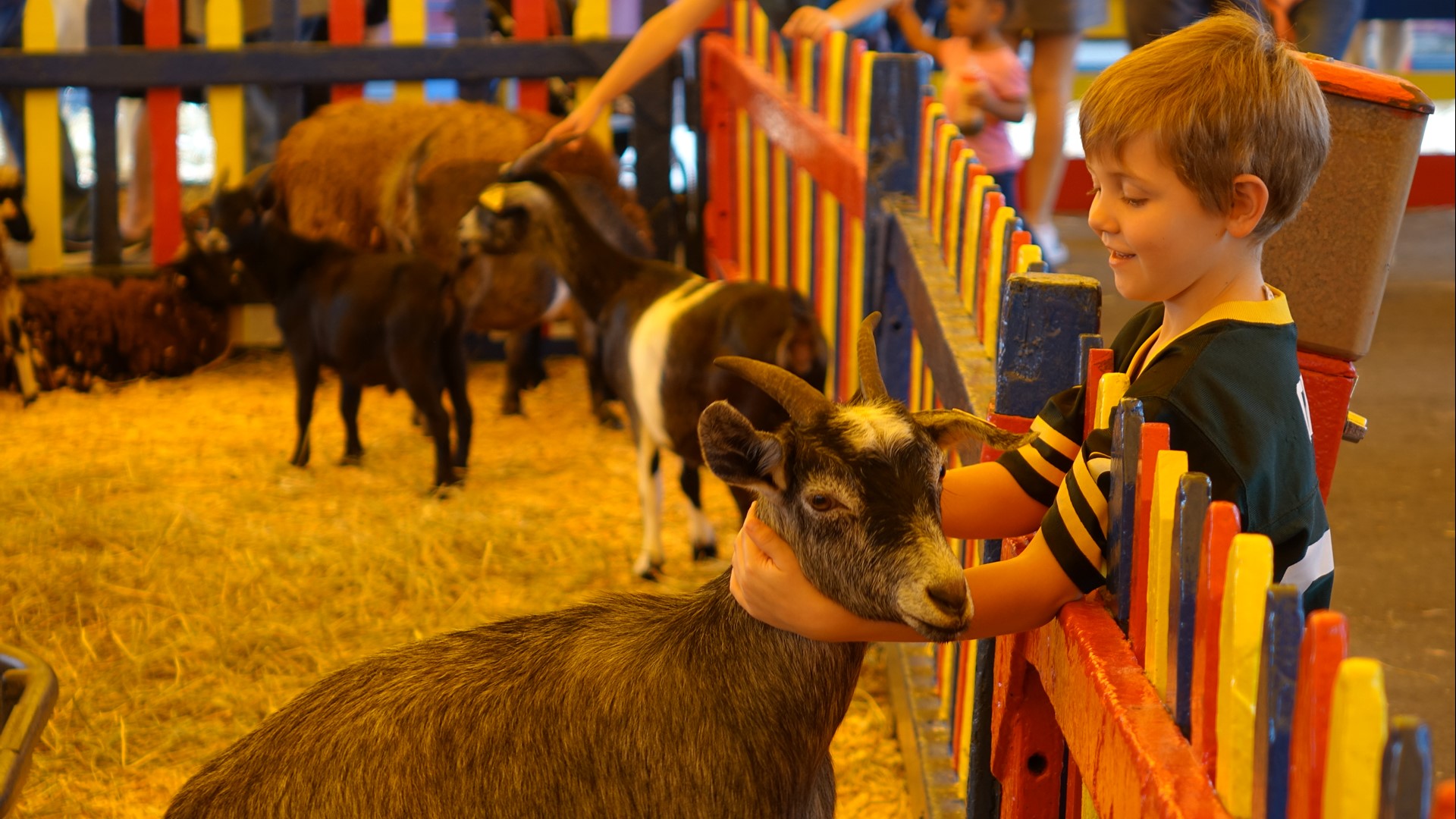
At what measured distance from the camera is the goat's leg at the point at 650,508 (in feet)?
14.2

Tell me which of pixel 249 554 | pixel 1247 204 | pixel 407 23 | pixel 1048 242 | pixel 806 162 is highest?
pixel 1247 204

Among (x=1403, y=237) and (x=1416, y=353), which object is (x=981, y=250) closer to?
(x=1416, y=353)

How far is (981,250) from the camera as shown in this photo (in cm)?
258

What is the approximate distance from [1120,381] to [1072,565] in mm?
216

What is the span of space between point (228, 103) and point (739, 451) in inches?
209

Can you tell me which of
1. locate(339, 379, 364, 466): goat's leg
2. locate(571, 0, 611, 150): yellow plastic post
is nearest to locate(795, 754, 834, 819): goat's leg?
locate(339, 379, 364, 466): goat's leg

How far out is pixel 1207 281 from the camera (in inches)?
66.1

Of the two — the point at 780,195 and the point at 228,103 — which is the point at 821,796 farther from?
the point at 228,103

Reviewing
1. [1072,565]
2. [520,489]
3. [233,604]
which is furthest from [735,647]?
[520,489]

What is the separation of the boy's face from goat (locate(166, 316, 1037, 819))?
0.99 feet

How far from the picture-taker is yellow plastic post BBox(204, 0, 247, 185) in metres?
6.35

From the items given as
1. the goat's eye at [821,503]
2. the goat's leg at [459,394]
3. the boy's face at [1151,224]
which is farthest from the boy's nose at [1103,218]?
the goat's leg at [459,394]

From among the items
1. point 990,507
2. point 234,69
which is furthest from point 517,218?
point 990,507

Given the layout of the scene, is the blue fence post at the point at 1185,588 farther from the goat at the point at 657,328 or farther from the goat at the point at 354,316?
the goat at the point at 354,316
